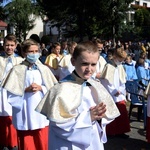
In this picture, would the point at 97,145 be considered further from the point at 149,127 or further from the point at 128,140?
the point at 128,140

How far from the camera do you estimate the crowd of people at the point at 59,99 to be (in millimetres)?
3029

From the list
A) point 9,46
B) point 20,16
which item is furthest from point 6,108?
point 20,16

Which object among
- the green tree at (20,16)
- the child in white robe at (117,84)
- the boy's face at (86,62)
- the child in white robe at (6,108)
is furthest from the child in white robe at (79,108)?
the green tree at (20,16)

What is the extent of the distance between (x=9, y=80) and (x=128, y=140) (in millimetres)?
2909

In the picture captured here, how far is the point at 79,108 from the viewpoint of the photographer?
10.4 ft

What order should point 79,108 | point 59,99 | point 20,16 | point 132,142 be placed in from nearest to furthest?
1. point 59,99
2. point 79,108
3. point 132,142
4. point 20,16

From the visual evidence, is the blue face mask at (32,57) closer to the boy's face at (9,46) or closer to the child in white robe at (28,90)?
the child in white robe at (28,90)

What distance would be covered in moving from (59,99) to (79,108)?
237mm

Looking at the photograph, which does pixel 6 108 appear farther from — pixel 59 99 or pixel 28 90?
pixel 59 99

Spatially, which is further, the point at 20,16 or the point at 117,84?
the point at 20,16

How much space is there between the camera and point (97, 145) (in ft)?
10.8

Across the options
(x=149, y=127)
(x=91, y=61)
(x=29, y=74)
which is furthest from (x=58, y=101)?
(x=149, y=127)

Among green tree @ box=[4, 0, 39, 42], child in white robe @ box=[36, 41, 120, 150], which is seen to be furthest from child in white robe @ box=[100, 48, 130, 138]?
green tree @ box=[4, 0, 39, 42]

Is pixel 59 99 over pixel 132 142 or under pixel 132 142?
over
